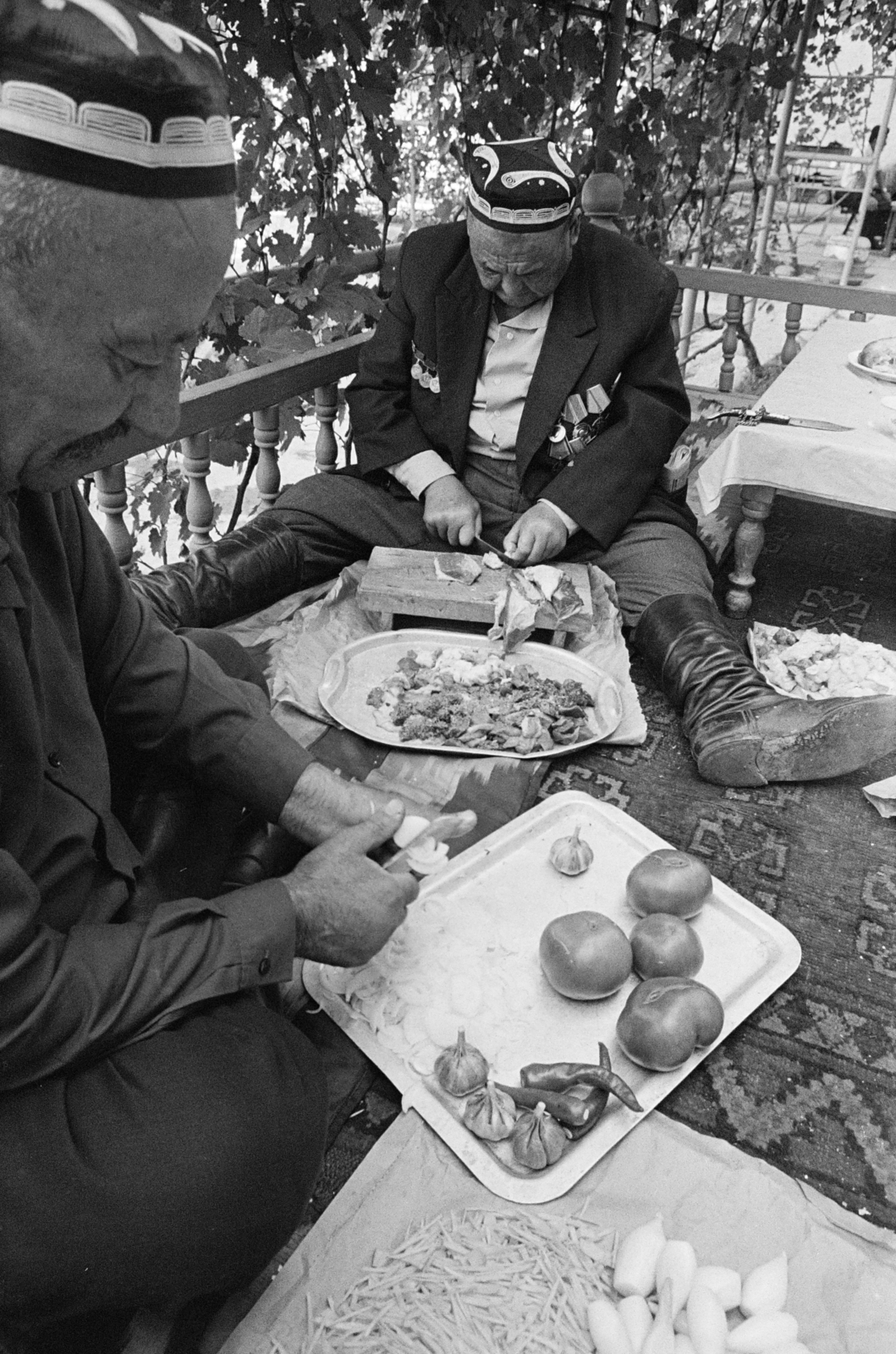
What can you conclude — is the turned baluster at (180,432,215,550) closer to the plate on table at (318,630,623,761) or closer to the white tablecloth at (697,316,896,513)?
the plate on table at (318,630,623,761)

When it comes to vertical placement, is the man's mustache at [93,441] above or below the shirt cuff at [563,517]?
above

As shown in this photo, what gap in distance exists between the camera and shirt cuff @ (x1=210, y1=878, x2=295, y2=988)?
1326 mm

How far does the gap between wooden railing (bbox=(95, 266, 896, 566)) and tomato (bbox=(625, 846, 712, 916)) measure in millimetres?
1294

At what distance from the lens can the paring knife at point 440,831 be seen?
186 cm

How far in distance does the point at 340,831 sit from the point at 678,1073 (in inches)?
26.1

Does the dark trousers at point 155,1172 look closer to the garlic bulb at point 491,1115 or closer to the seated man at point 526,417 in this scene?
the garlic bulb at point 491,1115

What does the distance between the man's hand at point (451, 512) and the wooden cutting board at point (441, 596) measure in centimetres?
18

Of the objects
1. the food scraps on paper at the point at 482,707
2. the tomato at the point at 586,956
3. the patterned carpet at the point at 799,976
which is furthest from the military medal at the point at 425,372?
the tomato at the point at 586,956

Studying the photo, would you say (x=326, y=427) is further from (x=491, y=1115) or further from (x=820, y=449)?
(x=491, y=1115)

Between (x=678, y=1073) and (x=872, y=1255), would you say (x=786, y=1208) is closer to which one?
(x=872, y=1255)

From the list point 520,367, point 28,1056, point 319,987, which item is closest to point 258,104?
point 520,367

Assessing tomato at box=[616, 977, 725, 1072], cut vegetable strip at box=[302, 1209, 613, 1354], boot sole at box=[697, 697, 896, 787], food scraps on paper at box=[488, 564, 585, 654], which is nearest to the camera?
cut vegetable strip at box=[302, 1209, 613, 1354]

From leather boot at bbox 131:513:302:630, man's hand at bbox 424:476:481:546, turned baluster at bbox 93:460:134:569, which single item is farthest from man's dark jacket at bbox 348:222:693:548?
turned baluster at bbox 93:460:134:569

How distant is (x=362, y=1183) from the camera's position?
143 centimetres
